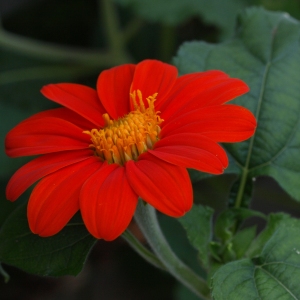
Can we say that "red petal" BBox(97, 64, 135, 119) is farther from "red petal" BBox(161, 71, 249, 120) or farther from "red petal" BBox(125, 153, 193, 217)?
"red petal" BBox(125, 153, 193, 217)

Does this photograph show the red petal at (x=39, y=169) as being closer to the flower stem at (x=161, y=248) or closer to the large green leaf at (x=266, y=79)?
the flower stem at (x=161, y=248)

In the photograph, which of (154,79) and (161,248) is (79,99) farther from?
(161,248)

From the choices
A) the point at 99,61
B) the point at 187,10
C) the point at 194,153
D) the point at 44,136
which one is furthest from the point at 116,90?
the point at 99,61

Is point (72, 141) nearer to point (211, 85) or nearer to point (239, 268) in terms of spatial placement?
point (211, 85)

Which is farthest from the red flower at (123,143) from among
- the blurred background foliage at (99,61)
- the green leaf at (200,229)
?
the blurred background foliage at (99,61)

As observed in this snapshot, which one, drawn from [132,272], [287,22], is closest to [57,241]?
[287,22]
